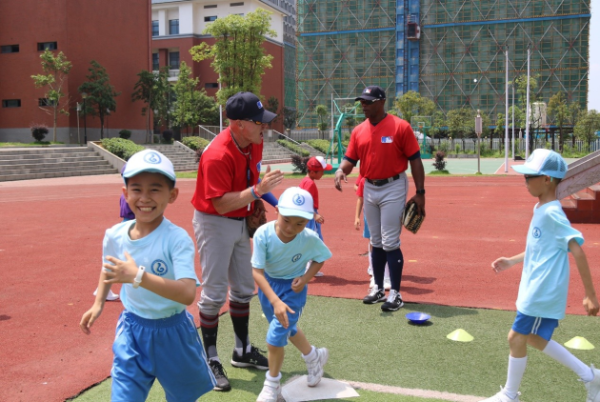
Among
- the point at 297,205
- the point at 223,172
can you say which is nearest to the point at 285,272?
the point at 297,205

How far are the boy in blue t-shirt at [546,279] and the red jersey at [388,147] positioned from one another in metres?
2.44

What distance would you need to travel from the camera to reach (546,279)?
3.55m

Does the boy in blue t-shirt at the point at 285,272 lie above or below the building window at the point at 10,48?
below

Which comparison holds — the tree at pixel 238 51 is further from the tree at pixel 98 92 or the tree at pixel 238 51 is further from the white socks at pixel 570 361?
the white socks at pixel 570 361

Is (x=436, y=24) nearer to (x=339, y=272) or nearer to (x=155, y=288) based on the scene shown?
(x=339, y=272)

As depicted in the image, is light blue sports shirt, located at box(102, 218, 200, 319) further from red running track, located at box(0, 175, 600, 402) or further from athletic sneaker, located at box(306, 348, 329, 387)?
red running track, located at box(0, 175, 600, 402)

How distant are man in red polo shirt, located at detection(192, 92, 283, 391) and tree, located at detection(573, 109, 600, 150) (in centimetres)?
Answer: 6396

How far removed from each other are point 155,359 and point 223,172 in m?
1.57

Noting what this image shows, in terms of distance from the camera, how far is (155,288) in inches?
100

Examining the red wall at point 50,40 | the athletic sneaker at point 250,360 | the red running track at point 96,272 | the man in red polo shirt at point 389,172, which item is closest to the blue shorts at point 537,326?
the athletic sneaker at point 250,360

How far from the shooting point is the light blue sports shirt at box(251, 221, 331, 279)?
3.79m

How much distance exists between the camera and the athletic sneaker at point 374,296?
20.6ft

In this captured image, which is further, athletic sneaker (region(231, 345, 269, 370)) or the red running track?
the red running track

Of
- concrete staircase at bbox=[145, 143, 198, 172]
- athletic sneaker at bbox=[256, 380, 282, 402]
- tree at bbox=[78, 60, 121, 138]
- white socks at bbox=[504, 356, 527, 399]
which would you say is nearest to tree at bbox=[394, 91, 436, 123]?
concrete staircase at bbox=[145, 143, 198, 172]
